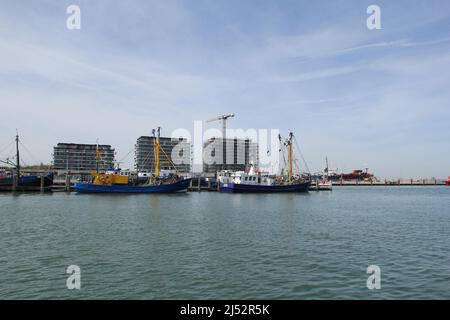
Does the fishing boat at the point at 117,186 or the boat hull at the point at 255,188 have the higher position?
the fishing boat at the point at 117,186

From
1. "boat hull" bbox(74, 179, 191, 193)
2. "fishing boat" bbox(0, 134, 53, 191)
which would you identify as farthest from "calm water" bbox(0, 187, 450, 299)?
"fishing boat" bbox(0, 134, 53, 191)

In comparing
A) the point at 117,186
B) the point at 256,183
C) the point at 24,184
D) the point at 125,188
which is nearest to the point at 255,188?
the point at 256,183

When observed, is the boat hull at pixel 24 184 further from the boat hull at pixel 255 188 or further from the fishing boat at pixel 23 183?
the boat hull at pixel 255 188

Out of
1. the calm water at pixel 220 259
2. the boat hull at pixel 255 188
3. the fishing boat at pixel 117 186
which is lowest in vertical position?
the calm water at pixel 220 259

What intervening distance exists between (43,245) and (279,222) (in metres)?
20.8

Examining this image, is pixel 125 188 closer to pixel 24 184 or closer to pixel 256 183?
pixel 24 184

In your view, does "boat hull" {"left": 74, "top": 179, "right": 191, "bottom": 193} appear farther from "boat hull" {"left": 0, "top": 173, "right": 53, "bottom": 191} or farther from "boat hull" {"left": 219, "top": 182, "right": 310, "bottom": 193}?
"boat hull" {"left": 219, "top": 182, "right": 310, "bottom": 193}

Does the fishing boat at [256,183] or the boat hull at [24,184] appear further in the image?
the fishing boat at [256,183]

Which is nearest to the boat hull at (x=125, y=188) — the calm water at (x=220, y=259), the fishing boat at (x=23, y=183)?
Result: the fishing boat at (x=23, y=183)

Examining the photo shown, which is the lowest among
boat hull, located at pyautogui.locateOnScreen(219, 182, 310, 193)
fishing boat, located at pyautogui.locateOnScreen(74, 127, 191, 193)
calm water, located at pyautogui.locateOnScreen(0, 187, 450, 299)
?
calm water, located at pyautogui.locateOnScreen(0, 187, 450, 299)

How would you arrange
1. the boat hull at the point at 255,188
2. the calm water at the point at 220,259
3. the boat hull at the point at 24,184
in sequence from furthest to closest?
1. the boat hull at the point at 255,188
2. the boat hull at the point at 24,184
3. the calm water at the point at 220,259

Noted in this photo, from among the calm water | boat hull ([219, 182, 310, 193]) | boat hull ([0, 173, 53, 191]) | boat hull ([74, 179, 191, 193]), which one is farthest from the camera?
boat hull ([219, 182, 310, 193])
